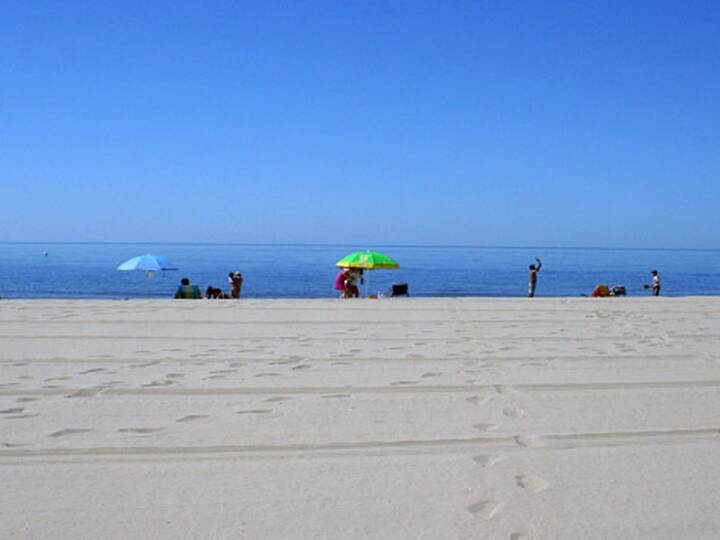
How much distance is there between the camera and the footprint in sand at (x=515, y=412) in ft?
14.7

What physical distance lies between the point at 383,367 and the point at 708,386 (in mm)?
2593

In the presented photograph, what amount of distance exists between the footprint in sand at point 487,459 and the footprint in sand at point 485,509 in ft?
1.56

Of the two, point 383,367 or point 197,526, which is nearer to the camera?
point 197,526

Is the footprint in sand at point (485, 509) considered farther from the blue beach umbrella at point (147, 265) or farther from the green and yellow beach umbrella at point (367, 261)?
the blue beach umbrella at point (147, 265)

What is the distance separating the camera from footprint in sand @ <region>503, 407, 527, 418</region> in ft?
14.7

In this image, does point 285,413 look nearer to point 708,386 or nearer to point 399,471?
point 399,471

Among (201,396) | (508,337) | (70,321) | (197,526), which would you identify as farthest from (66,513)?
(70,321)

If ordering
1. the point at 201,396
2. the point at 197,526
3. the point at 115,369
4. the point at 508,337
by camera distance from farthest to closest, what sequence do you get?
the point at 508,337, the point at 115,369, the point at 201,396, the point at 197,526

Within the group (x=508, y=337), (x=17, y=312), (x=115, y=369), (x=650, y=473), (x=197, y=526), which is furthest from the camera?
(x=17, y=312)

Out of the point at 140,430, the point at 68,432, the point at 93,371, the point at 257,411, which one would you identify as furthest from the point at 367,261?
the point at 68,432

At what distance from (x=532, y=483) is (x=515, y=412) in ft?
4.38

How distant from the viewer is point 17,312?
10.3 meters

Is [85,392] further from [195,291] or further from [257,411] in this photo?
[195,291]

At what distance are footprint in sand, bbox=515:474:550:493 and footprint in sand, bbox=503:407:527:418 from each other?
1157mm
